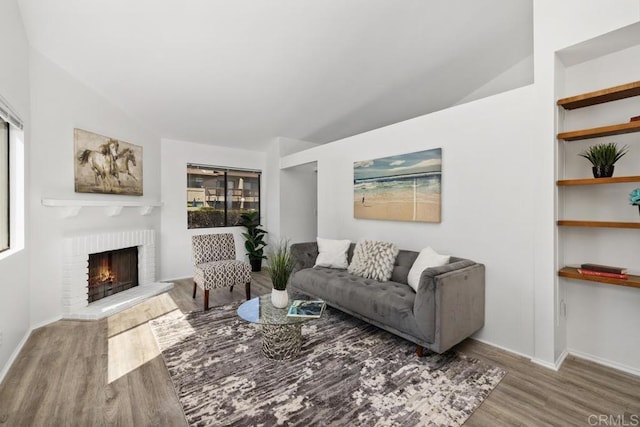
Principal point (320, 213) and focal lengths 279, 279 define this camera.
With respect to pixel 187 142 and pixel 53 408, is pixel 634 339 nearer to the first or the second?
pixel 53 408

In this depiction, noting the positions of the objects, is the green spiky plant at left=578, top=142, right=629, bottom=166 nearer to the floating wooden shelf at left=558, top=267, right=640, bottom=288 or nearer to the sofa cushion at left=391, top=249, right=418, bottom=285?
the floating wooden shelf at left=558, top=267, right=640, bottom=288

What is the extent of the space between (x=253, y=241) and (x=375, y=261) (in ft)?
10.3

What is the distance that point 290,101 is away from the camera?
4.40 meters

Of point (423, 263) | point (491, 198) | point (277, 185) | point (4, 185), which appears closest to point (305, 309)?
point (423, 263)

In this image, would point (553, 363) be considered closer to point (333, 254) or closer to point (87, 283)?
point (333, 254)

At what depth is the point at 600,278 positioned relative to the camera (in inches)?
84.2

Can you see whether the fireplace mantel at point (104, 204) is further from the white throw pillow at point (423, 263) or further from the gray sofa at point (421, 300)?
the white throw pillow at point (423, 263)

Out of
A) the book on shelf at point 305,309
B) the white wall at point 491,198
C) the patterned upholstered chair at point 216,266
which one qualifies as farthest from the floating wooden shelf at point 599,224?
the patterned upholstered chair at point 216,266

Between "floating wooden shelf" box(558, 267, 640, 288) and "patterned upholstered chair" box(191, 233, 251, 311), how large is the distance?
3.49 metres

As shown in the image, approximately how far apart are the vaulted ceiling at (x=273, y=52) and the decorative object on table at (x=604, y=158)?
178 centimetres

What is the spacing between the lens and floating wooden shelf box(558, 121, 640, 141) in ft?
6.66

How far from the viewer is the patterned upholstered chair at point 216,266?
3.67 metres

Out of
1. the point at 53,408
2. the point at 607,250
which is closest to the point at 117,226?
the point at 53,408

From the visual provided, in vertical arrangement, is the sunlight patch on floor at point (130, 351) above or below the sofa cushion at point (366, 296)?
below
